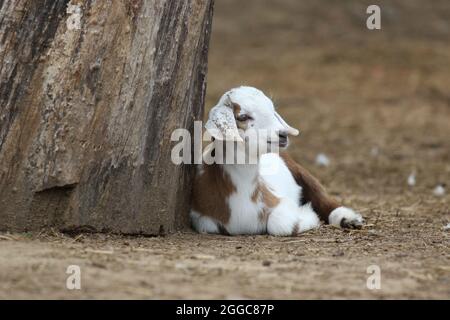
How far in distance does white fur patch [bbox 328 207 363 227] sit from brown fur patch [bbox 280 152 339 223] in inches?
4.5

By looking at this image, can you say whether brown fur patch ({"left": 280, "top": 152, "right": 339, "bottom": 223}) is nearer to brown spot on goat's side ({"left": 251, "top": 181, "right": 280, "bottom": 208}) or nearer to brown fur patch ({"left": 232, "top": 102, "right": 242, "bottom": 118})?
brown spot on goat's side ({"left": 251, "top": 181, "right": 280, "bottom": 208})

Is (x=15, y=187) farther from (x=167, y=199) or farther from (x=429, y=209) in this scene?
(x=429, y=209)

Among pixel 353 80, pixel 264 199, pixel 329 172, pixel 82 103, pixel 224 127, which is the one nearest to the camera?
pixel 82 103

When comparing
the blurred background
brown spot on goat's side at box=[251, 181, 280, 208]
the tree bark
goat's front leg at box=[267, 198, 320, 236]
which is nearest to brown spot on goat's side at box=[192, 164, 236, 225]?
brown spot on goat's side at box=[251, 181, 280, 208]

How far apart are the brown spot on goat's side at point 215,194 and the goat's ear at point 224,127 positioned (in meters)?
0.40

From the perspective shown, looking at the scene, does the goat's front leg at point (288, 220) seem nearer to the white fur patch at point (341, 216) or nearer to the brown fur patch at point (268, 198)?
the brown fur patch at point (268, 198)

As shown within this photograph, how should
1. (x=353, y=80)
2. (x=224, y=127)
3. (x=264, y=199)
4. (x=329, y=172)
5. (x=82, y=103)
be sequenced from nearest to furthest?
(x=82, y=103)
(x=224, y=127)
(x=264, y=199)
(x=329, y=172)
(x=353, y=80)

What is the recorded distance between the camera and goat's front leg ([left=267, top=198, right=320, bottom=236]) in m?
6.24

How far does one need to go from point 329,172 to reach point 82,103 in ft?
15.3

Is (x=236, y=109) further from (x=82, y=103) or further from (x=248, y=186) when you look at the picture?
(x=82, y=103)

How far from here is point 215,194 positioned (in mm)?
6297

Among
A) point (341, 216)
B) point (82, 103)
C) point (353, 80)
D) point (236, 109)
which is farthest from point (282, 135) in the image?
point (353, 80)

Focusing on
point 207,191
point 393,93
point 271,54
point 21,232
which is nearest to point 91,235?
point 21,232

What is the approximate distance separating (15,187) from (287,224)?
5.72 ft
